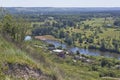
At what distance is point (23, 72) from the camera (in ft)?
25.8

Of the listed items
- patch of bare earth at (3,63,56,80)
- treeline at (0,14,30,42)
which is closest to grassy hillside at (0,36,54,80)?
patch of bare earth at (3,63,56,80)

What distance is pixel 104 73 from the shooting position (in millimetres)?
43188

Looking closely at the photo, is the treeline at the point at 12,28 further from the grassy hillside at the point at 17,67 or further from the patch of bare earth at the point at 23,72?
the patch of bare earth at the point at 23,72

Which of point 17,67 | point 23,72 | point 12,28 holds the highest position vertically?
point 12,28

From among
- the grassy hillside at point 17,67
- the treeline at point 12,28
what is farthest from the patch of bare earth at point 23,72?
the treeline at point 12,28

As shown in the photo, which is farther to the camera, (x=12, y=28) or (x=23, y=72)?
(x=12, y=28)

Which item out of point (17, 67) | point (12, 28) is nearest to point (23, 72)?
point (17, 67)

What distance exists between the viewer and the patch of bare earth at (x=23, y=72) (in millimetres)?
7469

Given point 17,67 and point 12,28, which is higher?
point 12,28

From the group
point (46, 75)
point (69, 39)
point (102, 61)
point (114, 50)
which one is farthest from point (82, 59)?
point (46, 75)

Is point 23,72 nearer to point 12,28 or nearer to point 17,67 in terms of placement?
point 17,67

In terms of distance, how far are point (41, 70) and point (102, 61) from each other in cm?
4425

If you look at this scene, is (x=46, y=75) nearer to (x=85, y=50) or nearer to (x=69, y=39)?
(x=85, y=50)

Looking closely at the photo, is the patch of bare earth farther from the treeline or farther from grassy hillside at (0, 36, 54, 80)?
the treeline
